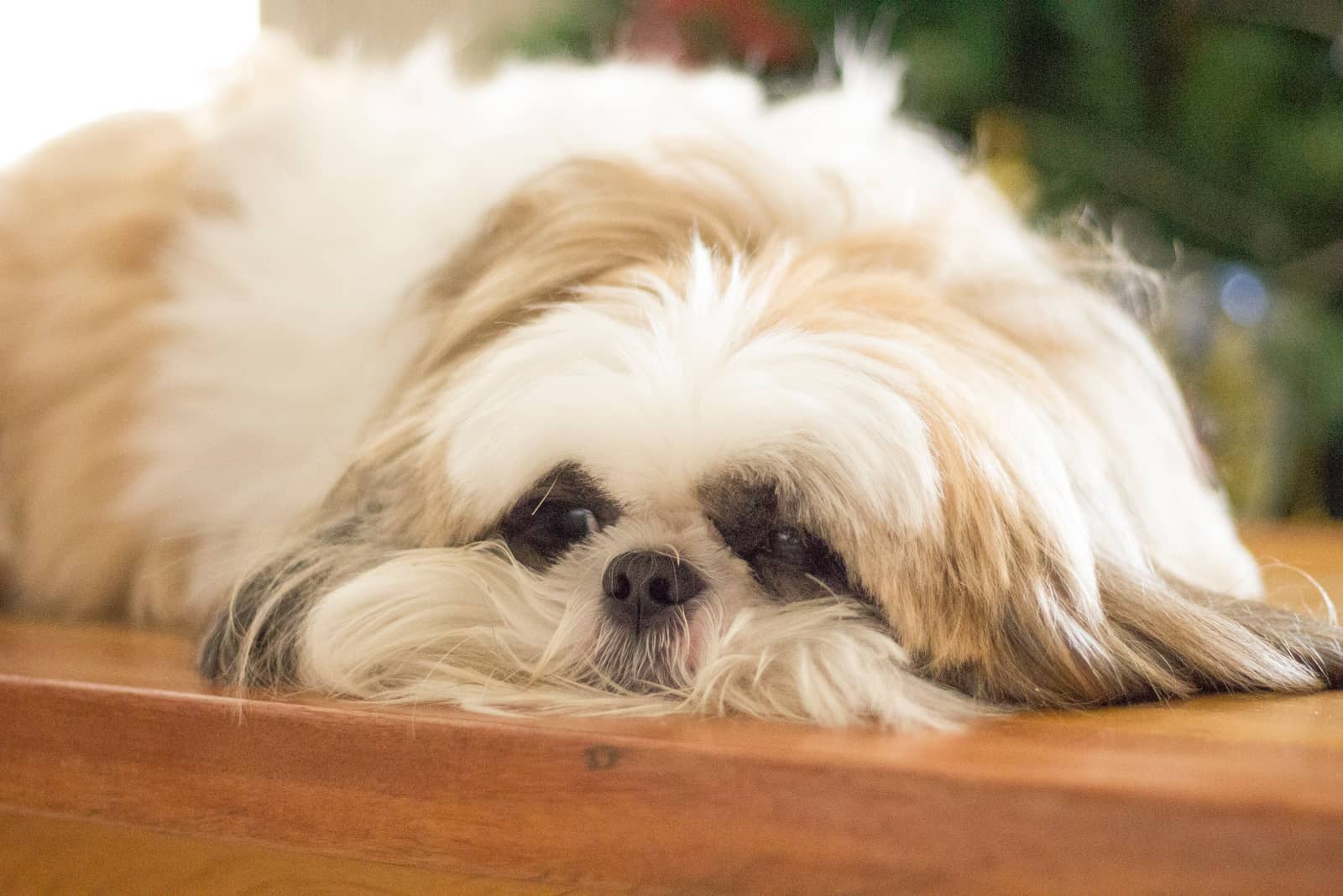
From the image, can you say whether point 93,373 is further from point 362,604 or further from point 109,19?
point 109,19

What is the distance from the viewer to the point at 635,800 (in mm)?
902

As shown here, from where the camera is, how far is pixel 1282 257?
2.84 metres

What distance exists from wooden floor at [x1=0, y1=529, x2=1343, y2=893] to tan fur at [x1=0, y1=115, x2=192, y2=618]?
1.93ft

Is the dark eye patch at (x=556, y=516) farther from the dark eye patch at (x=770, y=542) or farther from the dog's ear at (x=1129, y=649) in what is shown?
the dog's ear at (x=1129, y=649)

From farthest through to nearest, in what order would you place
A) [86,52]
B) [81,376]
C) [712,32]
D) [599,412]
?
1. [86,52]
2. [712,32]
3. [81,376]
4. [599,412]

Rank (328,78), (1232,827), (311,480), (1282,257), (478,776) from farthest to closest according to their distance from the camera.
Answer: (1282,257) → (328,78) → (311,480) → (478,776) → (1232,827)

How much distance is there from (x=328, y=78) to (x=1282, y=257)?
2.00 meters

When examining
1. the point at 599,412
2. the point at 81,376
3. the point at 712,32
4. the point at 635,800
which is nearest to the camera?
the point at 635,800

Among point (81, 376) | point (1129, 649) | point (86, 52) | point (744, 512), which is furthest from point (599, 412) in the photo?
point (86, 52)

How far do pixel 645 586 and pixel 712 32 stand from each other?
6.32 ft

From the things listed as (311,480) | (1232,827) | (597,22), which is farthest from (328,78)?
(1232,827)

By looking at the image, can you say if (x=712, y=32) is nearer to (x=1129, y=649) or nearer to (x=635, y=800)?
(x=1129, y=649)

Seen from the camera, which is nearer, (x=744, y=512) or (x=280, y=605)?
(x=744, y=512)

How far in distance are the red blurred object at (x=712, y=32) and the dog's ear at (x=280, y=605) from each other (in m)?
1.71
